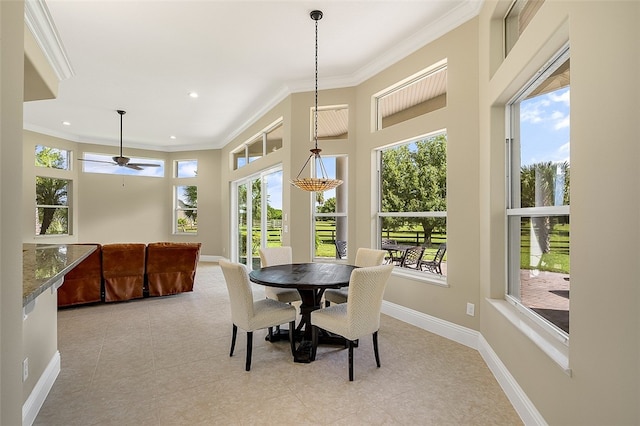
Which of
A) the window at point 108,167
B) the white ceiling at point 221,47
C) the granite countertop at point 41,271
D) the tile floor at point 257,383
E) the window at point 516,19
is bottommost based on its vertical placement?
the tile floor at point 257,383

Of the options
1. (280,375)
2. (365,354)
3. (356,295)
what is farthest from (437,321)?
(280,375)

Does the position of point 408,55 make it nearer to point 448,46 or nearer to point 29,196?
point 448,46

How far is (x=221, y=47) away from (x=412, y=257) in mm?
3462

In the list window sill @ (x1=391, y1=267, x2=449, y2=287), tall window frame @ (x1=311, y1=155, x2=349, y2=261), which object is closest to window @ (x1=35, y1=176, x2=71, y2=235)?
tall window frame @ (x1=311, y1=155, x2=349, y2=261)

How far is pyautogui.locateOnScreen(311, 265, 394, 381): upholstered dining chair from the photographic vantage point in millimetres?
2465

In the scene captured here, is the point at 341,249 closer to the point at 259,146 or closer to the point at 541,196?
the point at 541,196

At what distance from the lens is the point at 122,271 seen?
469cm

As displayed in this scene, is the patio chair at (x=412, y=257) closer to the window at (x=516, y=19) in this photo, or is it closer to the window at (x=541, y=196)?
the window at (x=541, y=196)

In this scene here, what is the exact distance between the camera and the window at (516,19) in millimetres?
2390

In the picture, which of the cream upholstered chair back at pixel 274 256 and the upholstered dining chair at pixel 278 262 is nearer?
the upholstered dining chair at pixel 278 262

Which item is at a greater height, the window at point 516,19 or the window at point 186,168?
the window at point 516,19

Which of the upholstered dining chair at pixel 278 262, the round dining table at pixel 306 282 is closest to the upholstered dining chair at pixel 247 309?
the round dining table at pixel 306 282

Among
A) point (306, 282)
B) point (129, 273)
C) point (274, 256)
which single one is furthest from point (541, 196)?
point (129, 273)

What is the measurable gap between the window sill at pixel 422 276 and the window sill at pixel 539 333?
83 cm
